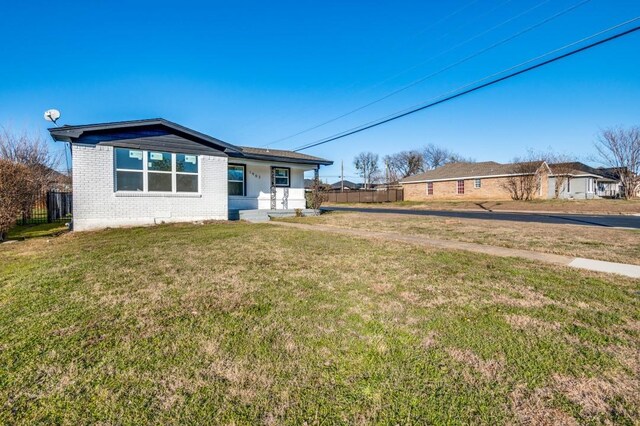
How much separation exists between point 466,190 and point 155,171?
3372cm

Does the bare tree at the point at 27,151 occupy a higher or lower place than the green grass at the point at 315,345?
higher

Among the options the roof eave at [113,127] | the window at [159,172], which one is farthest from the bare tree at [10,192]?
the window at [159,172]

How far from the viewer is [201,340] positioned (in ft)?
9.27

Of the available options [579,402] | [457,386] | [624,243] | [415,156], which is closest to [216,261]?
[457,386]

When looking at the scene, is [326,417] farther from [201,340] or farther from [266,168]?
[266,168]

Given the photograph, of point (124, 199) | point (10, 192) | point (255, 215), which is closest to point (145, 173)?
point (124, 199)

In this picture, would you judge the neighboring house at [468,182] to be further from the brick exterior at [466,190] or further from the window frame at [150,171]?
the window frame at [150,171]

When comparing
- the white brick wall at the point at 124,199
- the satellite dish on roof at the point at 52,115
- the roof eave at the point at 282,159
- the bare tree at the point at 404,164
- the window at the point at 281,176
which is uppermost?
the bare tree at the point at 404,164

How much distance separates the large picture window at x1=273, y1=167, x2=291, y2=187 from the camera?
16609 mm

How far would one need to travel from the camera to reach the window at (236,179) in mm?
15328

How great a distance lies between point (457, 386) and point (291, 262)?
396 cm

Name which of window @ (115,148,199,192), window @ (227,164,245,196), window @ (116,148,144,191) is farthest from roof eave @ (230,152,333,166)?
window @ (116,148,144,191)

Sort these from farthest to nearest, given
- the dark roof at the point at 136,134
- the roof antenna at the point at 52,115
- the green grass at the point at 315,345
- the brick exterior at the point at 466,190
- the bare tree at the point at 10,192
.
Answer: the brick exterior at the point at 466,190 → the roof antenna at the point at 52,115 → the dark roof at the point at 136,134 → the bare tree at the point at 10,192 → the green grass at the point at 315,345

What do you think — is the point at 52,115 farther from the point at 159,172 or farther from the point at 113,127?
the point at 159,172
